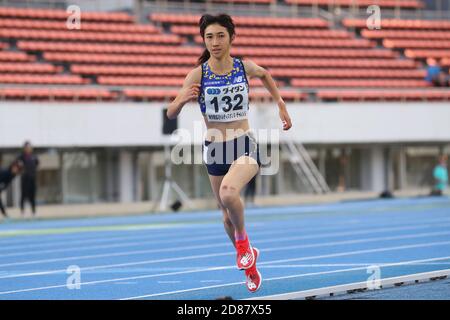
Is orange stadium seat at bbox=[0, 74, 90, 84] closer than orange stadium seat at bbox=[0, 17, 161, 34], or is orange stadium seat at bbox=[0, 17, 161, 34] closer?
orange stadium seat at bbox=[0, 74, 90, 84]

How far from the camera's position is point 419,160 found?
114 feet

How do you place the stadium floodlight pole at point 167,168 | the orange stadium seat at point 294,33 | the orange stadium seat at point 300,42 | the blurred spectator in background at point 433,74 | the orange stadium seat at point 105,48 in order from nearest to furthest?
the stadium floodlight pole at point 167,168
the orange stadium seat at point 105,48
the orange stadium seat at point 300,42
the blurred spectator in background at point 433,74
the orange stadium seat at point 294,33

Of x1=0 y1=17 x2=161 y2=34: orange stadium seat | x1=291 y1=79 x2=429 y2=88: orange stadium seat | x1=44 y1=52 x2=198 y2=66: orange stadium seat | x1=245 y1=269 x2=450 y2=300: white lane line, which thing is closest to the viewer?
x1=245 y1=269 x2=450 y2=300: white lane line

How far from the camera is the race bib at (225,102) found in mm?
8227

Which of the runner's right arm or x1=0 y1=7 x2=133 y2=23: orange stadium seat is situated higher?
x1=0 y1=7 x2=133 y2=23: orange stadium seat

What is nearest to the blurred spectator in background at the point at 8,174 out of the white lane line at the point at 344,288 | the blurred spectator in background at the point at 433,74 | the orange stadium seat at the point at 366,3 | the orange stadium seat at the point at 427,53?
the white lane line at the point at 344,288

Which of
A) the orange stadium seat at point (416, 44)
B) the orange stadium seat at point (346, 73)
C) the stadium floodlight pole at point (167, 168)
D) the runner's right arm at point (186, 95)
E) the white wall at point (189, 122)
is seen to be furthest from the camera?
the orange stadium seat at point (416, 44)

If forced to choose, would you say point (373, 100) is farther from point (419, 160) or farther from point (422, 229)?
point (422, 229)

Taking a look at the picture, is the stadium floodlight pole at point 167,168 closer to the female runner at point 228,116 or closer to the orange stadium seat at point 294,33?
the orange stadium seat at point 294,33

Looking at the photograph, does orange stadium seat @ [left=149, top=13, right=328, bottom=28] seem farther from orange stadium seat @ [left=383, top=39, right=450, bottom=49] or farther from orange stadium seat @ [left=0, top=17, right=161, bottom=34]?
orange stadium seat @ [left=383, top=39, right=450, bottom=49]

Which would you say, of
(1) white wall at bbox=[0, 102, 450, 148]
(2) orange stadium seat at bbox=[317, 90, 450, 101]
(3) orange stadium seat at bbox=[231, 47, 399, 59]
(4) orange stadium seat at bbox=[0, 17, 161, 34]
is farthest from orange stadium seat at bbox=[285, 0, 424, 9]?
(4) orange stadium seat at bbox=[0, 17, 161, 34]

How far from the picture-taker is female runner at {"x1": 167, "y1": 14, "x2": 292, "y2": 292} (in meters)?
→ 8.20

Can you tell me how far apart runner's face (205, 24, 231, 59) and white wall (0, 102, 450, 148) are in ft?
61.8

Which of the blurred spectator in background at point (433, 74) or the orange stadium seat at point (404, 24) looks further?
Answer: the orange stadium seat at point (404, 24)
